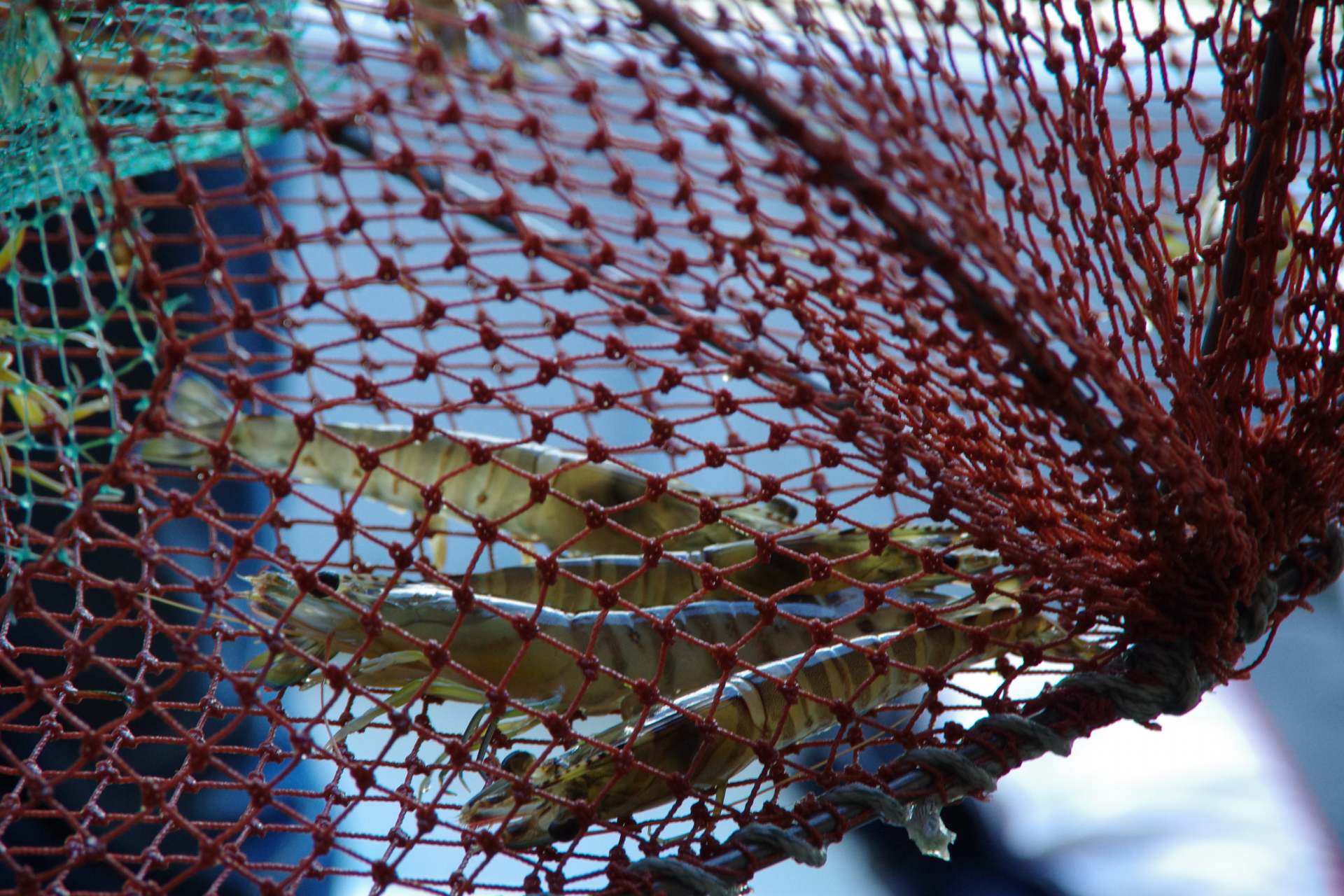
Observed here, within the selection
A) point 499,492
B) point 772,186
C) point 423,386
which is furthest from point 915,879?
point 423,386

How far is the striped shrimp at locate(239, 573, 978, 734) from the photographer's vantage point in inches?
30.3

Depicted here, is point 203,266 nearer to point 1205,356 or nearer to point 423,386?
point 1205,356

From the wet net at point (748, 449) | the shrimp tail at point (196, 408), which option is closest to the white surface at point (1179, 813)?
the wet net at point (748, 449)

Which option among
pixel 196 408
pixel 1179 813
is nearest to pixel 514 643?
pixel 196 408

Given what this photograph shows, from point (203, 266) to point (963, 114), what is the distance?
487 millimetres

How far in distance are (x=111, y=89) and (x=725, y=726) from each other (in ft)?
2.10

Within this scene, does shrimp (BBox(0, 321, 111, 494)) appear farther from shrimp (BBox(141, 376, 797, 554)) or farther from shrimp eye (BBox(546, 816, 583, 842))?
shrimp eye (BBox(546, 816, 583, 842))

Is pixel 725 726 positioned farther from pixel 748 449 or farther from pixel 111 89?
pixel 111 89

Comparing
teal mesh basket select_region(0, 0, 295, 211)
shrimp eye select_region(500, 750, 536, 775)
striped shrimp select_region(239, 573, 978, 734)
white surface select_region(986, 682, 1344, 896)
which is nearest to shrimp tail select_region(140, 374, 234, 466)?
teal mesh basket select_region(0, 0, 295, 211)

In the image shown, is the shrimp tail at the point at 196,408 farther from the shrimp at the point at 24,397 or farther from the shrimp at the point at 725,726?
the shrimp at the point at 725,726

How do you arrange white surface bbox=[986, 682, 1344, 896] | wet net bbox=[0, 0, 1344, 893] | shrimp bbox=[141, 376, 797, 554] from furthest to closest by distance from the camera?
white surface bbox=[986, 682, 1344, 896]
shrimp bbox=[141, 376, 797, 554]
wet net bbox=[0, 0, 1344, 893]

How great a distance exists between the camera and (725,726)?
75cm

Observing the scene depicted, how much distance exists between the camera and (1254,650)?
1607mm

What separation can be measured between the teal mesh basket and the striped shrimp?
302mm
